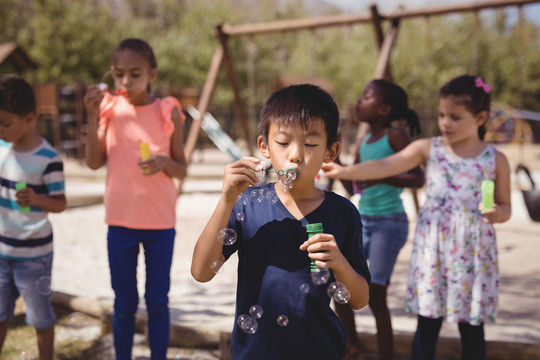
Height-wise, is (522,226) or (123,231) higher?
(123,231)

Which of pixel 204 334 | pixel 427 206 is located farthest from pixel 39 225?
pixel 427 206

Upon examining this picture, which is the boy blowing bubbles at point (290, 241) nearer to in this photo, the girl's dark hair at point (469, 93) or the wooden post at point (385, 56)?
the girl's dark hair at point (469, 93)

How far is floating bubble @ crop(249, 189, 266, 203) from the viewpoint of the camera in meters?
1.70

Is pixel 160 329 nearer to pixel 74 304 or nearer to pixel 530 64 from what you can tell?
pixel 74 304

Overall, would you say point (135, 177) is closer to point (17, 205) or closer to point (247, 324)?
point (17, 205)

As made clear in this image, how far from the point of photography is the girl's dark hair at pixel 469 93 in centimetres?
259

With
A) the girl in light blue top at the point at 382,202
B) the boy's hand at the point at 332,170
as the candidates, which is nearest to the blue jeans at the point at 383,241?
the girl in light blue top at the point at 382,202

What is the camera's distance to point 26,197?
2559mm

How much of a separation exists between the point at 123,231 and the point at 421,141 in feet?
5.39

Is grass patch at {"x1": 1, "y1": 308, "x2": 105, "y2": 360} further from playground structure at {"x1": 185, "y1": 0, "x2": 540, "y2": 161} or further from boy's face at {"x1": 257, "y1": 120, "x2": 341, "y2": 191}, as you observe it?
playground structure at {"x1": 185, "y1": 0, "x2": 540, "y2": 161}

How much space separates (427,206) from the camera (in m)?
2.66

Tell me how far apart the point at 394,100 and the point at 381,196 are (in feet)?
1.97

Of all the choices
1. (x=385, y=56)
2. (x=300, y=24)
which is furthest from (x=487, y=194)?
(x=300, y=24)

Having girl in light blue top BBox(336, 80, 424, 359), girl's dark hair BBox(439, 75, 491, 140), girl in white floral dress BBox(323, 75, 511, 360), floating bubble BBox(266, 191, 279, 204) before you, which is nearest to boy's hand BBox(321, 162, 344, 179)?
girl in white floral dress BBox(323, 75, 511, 360)
